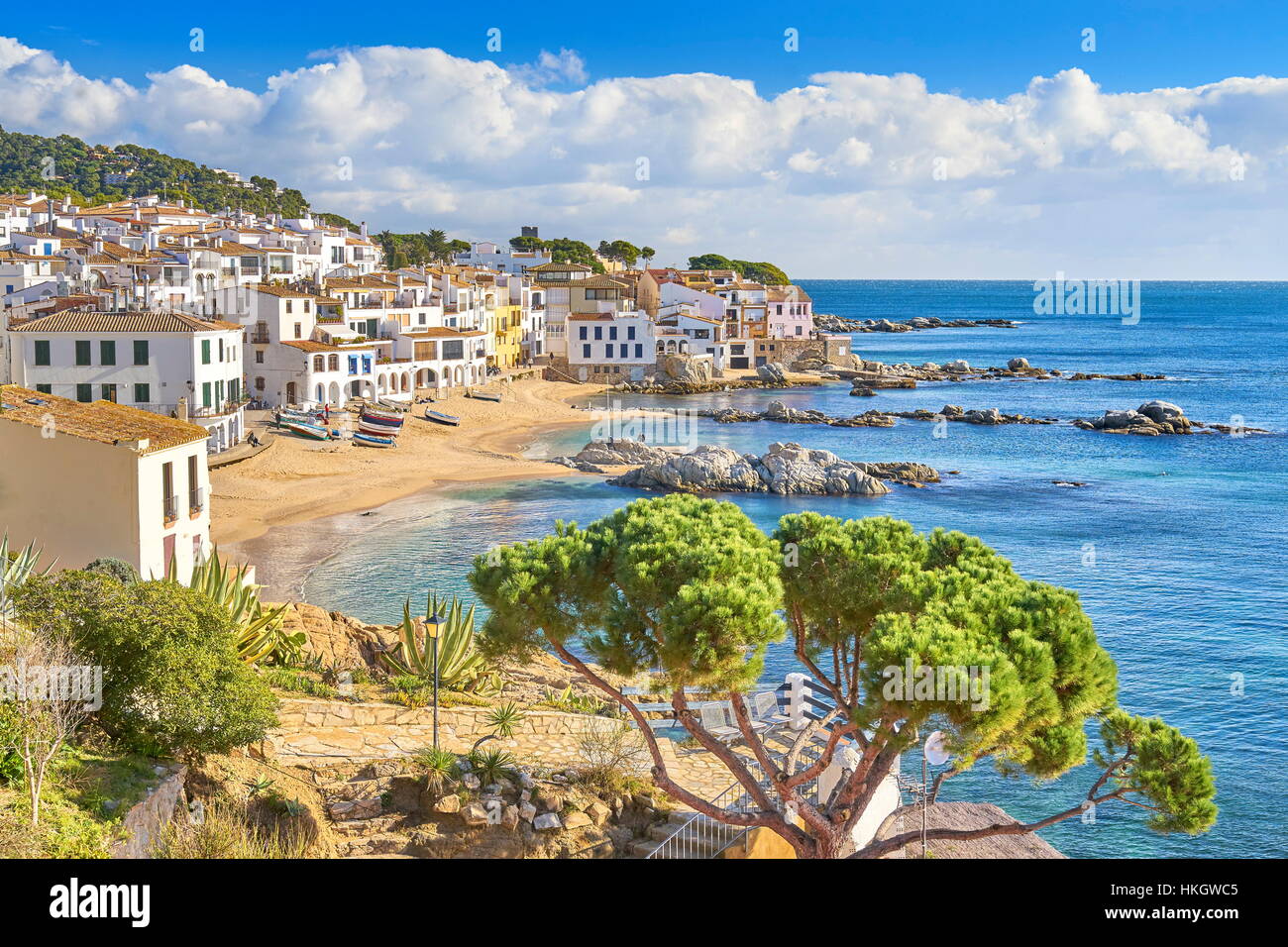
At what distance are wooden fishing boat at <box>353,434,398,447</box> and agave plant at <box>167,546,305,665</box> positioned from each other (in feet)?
121

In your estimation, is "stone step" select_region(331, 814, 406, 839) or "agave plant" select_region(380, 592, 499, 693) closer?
"stone step" select_region(331, 814, 406, 839)

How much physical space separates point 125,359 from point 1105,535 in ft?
125

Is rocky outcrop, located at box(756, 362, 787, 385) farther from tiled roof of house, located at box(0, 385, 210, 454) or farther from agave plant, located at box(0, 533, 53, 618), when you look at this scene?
agave plant, located at box(0, 533, 53, 618)

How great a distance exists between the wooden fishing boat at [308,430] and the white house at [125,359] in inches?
251

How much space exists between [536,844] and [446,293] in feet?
237

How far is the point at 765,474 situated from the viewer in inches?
2100

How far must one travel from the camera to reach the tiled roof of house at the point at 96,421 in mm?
21000

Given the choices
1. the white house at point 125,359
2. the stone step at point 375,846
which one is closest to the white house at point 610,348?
the white house at point 125,359

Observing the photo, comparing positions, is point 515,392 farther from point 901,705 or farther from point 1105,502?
point 901,705

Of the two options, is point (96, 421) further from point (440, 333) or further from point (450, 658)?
point (440, 333)

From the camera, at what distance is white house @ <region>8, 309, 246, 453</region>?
149 feet

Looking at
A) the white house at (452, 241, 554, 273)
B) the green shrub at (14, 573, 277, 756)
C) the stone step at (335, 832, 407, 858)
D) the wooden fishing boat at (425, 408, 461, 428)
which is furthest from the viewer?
the white house at (452, 241, 554, 273)

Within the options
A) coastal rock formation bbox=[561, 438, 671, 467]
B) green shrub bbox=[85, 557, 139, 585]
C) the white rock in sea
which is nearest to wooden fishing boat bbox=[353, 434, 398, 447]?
coastal rock formation bbox=[561, 438, 671, 467]
